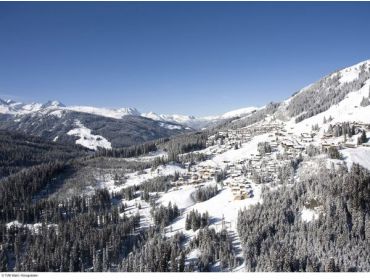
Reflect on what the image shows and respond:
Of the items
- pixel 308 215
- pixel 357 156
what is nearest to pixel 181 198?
pixel 308 215

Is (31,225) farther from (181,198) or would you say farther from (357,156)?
(357,156)

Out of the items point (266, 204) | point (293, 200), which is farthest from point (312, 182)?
point (266, 204)

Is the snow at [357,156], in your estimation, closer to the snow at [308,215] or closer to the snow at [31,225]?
the snow at [308,215]

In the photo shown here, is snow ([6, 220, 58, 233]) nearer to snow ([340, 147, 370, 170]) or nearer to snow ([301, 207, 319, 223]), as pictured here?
snow ([301, 207, 319, 223])

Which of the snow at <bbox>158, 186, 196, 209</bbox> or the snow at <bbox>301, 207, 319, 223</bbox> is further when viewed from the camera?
the snow at <bbox>158, 186, 196, 209</bbox>

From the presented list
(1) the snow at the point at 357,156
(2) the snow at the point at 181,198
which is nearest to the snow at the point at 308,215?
(1) the snow at the point at 357,156

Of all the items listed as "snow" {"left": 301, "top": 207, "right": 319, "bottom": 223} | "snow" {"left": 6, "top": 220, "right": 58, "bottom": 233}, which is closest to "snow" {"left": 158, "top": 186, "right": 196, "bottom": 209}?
"snow" {"left": 6, "top": 220, "right": 58, "bottom": 233}
